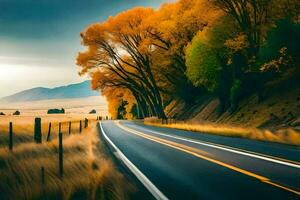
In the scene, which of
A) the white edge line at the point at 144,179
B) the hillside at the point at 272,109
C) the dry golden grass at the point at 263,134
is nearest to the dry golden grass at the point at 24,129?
the white edge line at the point at 144,179

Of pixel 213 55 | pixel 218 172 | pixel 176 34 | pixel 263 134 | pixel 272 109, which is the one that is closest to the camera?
pixel 218 172

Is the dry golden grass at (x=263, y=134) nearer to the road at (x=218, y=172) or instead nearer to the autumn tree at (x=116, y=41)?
the road at (x=218, y=172)

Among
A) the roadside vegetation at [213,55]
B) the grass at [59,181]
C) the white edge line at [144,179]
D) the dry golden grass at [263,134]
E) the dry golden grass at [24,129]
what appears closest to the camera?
the grass at [59,181]

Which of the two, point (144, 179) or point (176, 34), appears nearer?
point (144, 179)

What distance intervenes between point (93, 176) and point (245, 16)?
24.9m

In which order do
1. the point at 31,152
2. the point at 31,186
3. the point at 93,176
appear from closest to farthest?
the point at 31,186 < the point at 93,176 < the point at 31,152

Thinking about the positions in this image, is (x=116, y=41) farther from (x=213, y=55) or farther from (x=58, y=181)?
(x=58, y=181)

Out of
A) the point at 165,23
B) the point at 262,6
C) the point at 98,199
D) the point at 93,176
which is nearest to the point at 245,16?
Answer: the point at 262,6

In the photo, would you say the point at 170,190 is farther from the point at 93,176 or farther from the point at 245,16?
the point at 245,16

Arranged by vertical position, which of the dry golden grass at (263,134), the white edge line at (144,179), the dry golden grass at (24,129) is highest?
the dry golden grass at (24,129)

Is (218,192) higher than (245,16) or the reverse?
the reverse

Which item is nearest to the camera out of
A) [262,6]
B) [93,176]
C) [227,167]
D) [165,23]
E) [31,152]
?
[93,176]

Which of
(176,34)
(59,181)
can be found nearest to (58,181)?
(59,181)

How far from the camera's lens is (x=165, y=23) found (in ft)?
137
